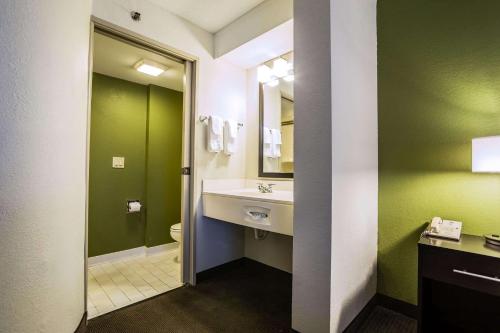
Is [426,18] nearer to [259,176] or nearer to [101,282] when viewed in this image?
[259,176]

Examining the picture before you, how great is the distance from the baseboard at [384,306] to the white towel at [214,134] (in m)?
Answer: 1.67

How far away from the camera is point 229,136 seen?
2.30 metres

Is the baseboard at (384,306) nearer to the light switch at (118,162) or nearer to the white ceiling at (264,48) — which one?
the white ceiling at (264,48)

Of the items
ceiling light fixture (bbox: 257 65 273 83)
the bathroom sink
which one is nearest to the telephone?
the bathroom sink

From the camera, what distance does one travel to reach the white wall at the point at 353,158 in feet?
4.14

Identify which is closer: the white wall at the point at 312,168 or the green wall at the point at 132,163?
the white wall at the point at 312,168

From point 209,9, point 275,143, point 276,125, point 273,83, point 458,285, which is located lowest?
point 458,285

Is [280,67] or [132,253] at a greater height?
[280,67]

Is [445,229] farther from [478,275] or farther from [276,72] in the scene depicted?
[276,72]

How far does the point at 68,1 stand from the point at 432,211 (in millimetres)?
2501

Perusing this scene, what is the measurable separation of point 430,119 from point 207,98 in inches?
70.0

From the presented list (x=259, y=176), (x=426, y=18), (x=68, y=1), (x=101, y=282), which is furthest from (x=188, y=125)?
(x=426, y=18)

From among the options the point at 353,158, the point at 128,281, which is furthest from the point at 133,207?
the point at 353,158

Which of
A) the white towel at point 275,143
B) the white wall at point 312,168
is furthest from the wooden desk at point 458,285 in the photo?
the white towel at point 275,143
